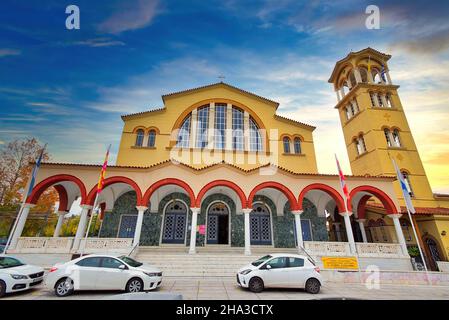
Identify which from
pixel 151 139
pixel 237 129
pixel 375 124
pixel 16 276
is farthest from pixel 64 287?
pixel 375 124

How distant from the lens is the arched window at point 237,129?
18562 millimetres

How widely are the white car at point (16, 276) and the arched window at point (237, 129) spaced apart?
572 inches

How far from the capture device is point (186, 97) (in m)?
19.7

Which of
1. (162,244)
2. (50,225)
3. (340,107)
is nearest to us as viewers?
(162,244)

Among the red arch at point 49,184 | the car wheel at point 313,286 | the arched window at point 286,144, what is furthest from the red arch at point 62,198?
the arched window at point 286,144

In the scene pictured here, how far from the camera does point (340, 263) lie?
1180 cm

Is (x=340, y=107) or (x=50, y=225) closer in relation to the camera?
(x=340, y=107)

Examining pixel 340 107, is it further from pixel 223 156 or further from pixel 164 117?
pixel 164 117

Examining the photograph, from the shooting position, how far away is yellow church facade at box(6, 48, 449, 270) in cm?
1371

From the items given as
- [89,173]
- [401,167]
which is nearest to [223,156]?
[89,173]

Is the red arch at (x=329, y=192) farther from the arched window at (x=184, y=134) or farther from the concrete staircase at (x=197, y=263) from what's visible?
the arched window at (x=184, y=134)

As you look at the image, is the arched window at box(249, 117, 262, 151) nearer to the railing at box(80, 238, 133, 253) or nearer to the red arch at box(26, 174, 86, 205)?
the railing at box(80, 238, 133, 253)
